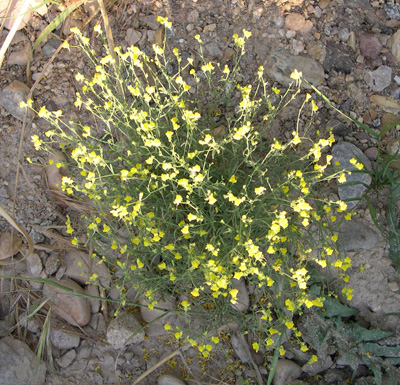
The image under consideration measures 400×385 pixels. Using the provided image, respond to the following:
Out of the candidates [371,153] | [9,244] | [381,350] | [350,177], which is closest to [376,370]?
[381,350]

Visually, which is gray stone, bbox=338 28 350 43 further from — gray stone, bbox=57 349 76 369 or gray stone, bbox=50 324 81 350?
gray stone, bbox=57 349 76 369

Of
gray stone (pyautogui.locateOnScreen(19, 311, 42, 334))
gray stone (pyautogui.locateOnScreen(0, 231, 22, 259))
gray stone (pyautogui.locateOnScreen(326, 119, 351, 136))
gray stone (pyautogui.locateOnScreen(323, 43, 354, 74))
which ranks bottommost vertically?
gray stone (pyautogui.locateOnScreen(19, 311, 42, 334))

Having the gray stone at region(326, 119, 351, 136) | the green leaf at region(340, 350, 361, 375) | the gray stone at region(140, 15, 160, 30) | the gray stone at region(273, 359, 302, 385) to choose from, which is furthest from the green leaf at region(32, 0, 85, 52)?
the green leaf at region(340, 350, 361, 375)

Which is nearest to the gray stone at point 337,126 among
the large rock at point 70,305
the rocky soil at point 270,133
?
the rocky soil at point 270,133

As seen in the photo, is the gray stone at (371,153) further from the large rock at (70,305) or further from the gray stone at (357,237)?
the large rock at (70,305)

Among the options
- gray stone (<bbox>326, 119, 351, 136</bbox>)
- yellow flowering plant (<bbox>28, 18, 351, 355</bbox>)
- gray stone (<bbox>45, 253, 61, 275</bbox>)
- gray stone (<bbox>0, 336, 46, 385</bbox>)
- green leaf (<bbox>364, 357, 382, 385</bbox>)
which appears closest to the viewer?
yellow flowering plant (<bbox>28, 18, 351, 355</bbox>)

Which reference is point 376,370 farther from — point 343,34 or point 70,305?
point 343,34

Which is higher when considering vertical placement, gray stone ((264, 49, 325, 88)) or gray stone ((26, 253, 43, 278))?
gray stone ((264, 49, 325, 88))
